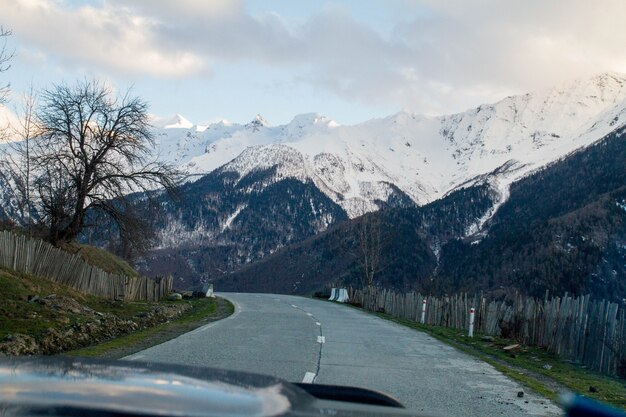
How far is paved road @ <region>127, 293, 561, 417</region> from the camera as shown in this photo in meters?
9.19

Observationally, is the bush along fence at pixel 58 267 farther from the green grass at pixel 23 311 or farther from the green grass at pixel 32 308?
the green grass at pixel 23 311

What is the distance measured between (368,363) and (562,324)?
8.09 m

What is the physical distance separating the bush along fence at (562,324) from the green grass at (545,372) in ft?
1.39

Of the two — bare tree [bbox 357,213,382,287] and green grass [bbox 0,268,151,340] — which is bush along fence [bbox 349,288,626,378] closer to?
green grass [bbox 0,268,151,340]

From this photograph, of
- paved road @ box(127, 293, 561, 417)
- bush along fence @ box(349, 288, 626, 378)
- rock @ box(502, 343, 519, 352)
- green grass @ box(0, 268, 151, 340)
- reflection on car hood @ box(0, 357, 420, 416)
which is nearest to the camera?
reflection on car hood @ box(0, 357, 420, 416)

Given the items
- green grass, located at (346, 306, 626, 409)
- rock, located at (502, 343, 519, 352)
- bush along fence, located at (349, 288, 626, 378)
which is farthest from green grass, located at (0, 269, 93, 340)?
bush along fence, located at (349, 288, 626, 378)

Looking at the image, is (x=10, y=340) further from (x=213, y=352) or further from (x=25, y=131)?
(x=25, y=131)

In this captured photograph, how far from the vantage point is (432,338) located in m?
20.7

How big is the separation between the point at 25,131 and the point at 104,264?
423 inches

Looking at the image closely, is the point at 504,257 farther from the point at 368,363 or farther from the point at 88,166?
the point at 368,363

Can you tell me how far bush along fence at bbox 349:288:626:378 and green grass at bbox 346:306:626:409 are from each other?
423 millimetres

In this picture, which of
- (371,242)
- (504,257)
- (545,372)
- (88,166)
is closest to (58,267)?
(88,166)

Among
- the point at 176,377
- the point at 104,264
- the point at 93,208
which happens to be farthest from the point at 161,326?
the point at 104,264

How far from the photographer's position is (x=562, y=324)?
18203 mm
